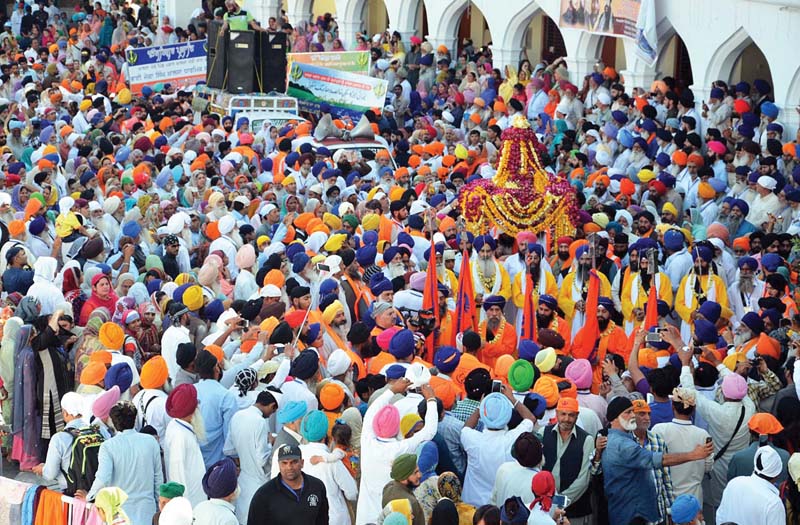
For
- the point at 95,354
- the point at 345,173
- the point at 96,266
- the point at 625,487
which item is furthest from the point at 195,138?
the point at 625,487

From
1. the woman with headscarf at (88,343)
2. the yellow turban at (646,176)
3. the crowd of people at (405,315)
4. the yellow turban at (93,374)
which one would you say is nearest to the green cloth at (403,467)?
the crowd of people at (405,315)

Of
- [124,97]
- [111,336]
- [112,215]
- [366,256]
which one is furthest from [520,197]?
[124,97]

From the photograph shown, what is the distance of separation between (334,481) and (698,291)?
5.24 metres

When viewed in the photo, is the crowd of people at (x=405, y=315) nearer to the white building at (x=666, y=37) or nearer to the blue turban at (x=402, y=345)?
the blue turban at (x=402, y=345)

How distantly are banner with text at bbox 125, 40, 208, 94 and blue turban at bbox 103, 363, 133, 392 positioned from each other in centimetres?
1335

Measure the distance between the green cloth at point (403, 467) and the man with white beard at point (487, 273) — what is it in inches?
199

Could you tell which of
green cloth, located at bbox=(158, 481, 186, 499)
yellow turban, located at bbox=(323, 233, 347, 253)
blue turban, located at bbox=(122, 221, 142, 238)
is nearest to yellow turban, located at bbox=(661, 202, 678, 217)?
yellow turban, located at bbox=(323, 233, 347, 253)

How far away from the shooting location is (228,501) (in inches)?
274

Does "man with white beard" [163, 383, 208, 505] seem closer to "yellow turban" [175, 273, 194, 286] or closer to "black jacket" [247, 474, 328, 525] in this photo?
"black jacket" [247, 474, 328, 525]

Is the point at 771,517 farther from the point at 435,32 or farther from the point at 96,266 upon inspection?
the point at 435,32

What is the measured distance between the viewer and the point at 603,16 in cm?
1995

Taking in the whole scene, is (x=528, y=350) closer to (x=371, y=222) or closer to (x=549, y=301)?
(x=549, y=301)

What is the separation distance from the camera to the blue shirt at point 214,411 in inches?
328

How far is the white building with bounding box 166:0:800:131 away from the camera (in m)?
16.9
